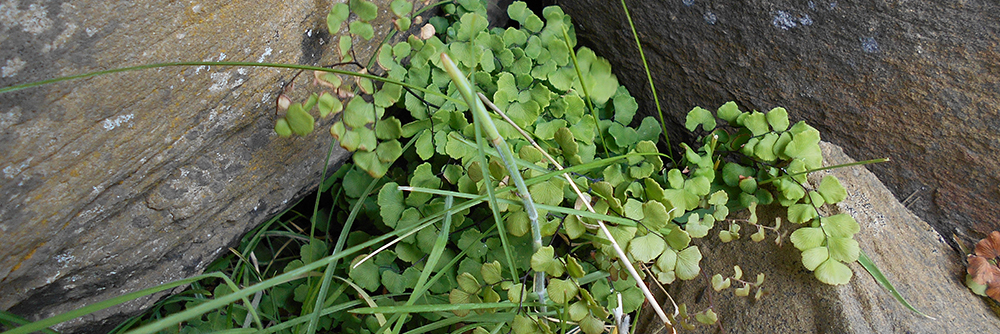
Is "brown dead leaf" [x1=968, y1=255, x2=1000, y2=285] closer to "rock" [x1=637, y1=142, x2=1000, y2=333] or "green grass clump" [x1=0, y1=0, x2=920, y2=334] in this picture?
"rock" [x1=637, y1=142, x2=1000, y2=333]

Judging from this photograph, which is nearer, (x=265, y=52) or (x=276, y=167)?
(x=265, y=52)

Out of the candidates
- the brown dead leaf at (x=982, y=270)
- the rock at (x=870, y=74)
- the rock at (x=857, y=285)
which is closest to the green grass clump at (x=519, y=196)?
the rock at (x=857, y=285)

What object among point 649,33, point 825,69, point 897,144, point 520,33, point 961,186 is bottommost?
point 961,186

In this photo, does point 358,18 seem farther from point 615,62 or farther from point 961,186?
point 961,186

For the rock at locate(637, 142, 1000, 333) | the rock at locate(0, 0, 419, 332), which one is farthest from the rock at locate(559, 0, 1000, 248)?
the rock at locate(0, 0, 419, 332)

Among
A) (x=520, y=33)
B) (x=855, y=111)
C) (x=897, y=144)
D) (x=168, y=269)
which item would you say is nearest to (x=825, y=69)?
(x=855, y=111)

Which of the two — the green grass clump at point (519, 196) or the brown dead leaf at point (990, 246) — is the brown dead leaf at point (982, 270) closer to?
the brown dead leaf at point (990, 246)

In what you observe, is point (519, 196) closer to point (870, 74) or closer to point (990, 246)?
point (870, 74)
